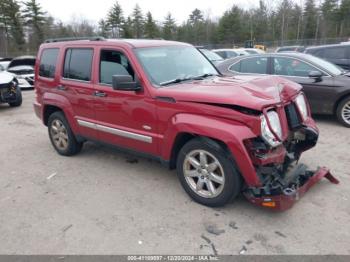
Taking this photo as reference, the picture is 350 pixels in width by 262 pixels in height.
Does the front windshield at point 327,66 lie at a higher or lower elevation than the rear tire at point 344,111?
higher

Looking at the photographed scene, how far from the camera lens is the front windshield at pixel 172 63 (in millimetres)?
4055

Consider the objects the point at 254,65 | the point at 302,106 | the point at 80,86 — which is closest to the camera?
the point at 302,106

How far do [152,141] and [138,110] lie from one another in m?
0.43

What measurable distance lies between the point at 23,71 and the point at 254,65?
38.3ft

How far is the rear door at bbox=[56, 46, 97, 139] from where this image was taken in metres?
4.67

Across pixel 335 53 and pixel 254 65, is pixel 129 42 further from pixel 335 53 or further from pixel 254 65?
pixel 335 53

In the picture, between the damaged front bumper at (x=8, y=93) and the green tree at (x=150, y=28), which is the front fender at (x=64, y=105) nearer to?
the damaged front bumper at (x=8, y=93)

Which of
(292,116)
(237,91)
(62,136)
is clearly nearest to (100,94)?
(62,136)

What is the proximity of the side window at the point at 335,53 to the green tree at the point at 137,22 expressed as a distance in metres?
49.2

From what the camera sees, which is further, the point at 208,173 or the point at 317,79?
the point at 317,79

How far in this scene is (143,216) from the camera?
3574mm

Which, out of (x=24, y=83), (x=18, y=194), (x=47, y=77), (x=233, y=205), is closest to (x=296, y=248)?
(x=233, y=205)

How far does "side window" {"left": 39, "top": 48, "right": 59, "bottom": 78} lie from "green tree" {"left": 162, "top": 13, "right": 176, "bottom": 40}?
2095 inches

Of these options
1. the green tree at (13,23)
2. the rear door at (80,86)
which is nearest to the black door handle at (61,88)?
the rear door at (80,86)
